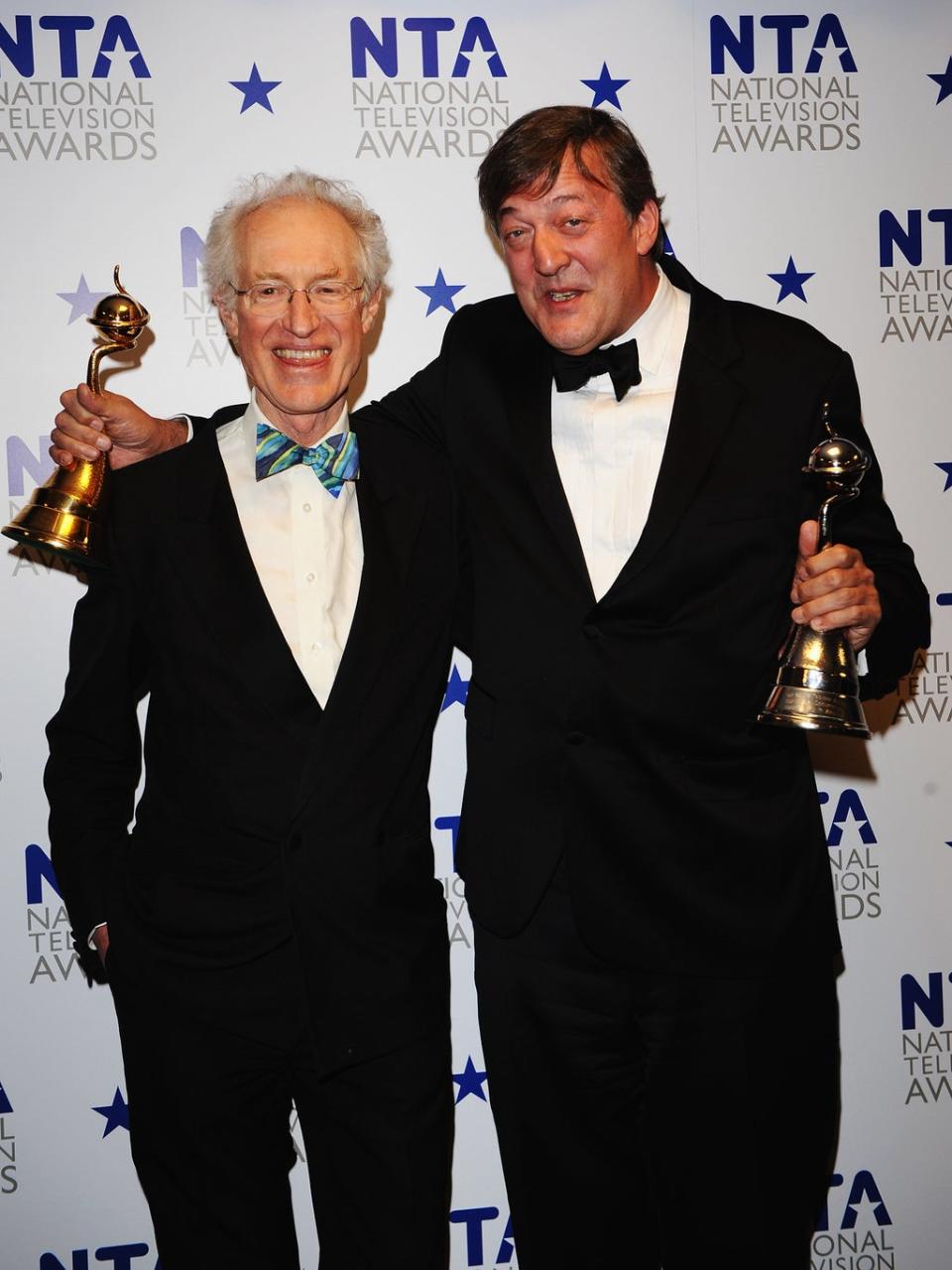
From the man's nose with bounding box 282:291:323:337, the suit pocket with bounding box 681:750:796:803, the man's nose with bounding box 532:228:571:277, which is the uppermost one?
the man's nose with bounding box 532:228:571:277

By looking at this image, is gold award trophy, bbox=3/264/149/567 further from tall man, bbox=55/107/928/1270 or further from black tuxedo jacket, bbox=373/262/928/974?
black tuxedo jacket, bbox=373/262/928/974

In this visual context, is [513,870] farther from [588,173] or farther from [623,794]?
[588,173]

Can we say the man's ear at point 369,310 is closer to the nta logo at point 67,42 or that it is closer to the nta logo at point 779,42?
the nta logo at point 67,42

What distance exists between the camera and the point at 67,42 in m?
2.59

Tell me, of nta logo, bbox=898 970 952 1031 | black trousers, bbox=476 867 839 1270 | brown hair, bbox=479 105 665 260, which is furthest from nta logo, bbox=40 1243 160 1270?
brown hair, bbox=479 105 665 260

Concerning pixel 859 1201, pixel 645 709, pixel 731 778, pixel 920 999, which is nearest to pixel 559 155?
pixel 645 709

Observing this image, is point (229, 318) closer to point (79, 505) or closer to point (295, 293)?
point (295, 293)

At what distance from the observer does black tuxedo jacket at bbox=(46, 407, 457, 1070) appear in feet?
6.49

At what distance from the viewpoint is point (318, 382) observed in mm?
2076

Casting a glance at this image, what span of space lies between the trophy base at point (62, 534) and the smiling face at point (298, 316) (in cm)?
37

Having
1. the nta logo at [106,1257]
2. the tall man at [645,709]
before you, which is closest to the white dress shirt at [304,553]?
the tall man at [645,709]

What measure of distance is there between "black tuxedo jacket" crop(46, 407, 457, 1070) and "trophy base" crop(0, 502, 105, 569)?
0.07 metres

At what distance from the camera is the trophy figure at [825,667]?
1859mm

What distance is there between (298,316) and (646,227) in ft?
2.01
